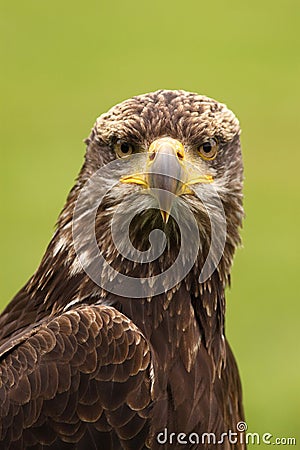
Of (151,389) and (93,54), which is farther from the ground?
(93,54)

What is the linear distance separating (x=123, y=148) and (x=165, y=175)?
0.34 metres

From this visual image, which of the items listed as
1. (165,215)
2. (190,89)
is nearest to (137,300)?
(165,215)

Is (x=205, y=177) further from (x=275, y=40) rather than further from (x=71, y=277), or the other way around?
(x=275, y=40)

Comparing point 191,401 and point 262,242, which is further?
point 262,242

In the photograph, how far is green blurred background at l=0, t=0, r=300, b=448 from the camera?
10766 millimetres

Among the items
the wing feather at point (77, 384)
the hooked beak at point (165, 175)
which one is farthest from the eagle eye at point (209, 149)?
the wing feather at point (77, 384)

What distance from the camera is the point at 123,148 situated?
5.43 metres

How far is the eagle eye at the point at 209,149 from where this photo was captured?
5473mm

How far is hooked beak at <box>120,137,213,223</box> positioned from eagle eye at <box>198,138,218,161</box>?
0.18m

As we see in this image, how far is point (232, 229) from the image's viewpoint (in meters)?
5.57

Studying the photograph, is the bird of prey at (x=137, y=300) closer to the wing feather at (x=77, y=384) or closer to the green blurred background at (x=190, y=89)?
the wing feather at (x=77, y=384)

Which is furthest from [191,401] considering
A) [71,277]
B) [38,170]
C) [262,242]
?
[38,170]

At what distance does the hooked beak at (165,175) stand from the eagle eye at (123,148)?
0.13 metres

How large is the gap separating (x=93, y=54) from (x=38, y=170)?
632cm
